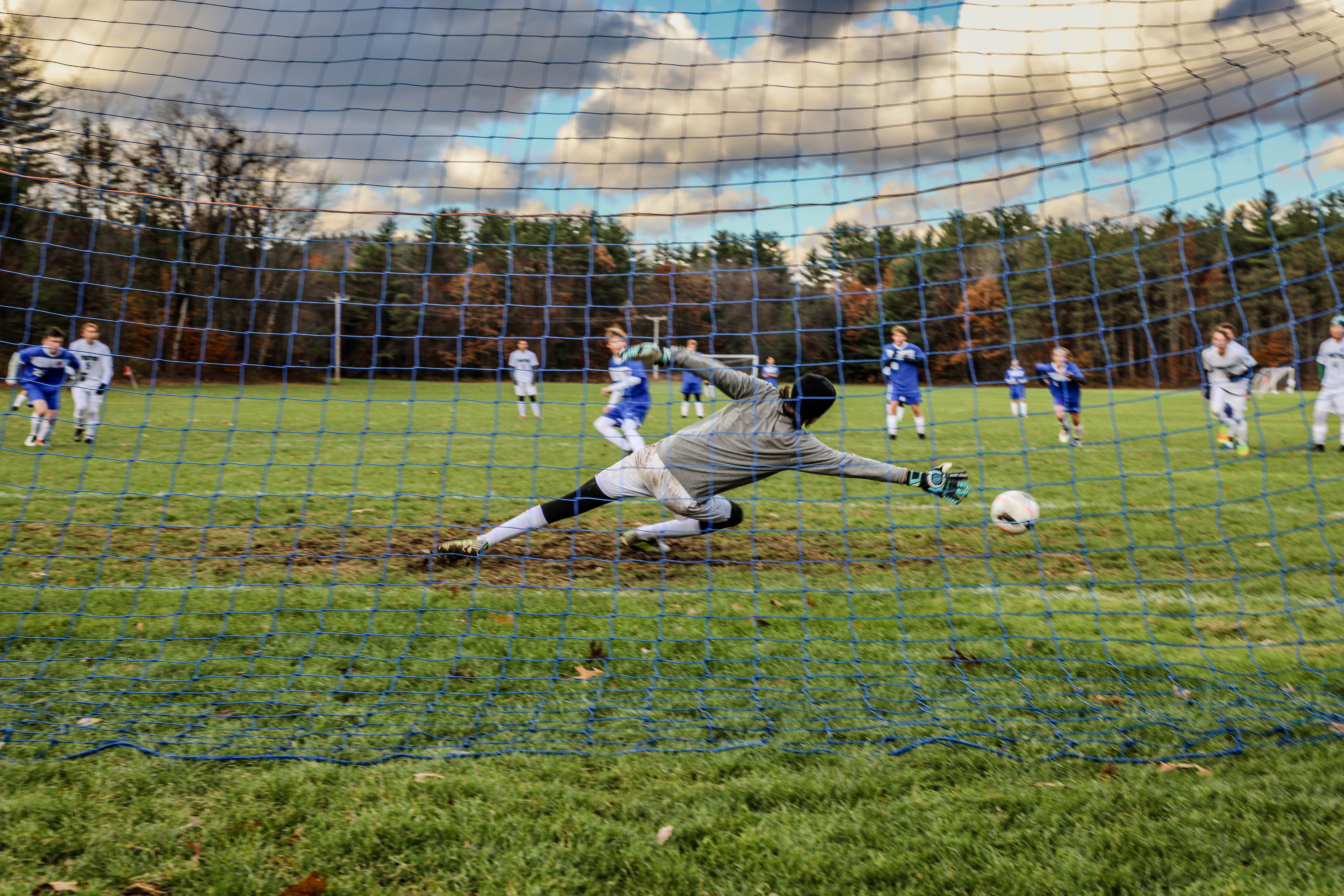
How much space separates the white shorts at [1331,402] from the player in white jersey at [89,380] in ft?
50.9

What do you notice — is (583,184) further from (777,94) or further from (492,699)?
(492,699)

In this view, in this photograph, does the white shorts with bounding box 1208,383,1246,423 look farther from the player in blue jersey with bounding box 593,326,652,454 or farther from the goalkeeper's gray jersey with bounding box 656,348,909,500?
the goalkeeper's gray jersey with bounding box 656,348,909,500

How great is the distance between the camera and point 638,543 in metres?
6.48

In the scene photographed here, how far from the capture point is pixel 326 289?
1034cm

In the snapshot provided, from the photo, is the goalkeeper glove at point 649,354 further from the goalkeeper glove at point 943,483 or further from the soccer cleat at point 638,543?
the soccer cleat at point 638,543

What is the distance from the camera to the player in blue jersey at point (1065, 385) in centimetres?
1173

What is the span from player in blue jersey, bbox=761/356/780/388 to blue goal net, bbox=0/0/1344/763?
160 millimetres

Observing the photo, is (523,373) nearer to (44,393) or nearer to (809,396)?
(44,393)

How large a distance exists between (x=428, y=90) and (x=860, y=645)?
4.43 m

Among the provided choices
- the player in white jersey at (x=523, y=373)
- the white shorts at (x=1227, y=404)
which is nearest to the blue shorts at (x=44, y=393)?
the player in white jersey at (x=523, y=373)

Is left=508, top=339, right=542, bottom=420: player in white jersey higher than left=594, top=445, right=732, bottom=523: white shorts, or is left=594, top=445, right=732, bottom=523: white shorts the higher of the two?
left=508, top=339, right=542, bottom=420: player in white jersey

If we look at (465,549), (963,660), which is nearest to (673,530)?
(465,549)

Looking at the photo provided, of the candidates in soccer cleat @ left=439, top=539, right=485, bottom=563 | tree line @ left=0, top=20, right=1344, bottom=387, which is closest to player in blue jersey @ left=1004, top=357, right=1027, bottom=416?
tree line @ left=0, top=20, right=1344, bottom=387

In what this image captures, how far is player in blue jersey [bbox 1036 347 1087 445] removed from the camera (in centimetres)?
1173
